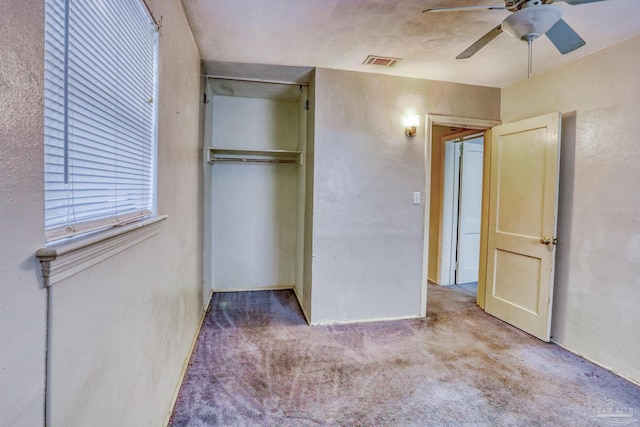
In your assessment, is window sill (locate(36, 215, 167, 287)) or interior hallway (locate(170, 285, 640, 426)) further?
interior hallway (locate(170, 285, 640, 426))

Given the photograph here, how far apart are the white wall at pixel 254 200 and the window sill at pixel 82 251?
2788 millimetres

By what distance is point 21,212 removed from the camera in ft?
2.11

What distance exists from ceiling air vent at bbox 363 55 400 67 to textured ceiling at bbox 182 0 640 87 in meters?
0.06

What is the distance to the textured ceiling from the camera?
1.99m

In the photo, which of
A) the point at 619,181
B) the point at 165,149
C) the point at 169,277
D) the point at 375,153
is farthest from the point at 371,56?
the point at 169,277

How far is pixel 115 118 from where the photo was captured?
1.12m

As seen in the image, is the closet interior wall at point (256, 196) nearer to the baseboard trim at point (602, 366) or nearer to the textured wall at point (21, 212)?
the baseboard trim at point (602, 366)

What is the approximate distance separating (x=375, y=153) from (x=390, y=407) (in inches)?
83.2

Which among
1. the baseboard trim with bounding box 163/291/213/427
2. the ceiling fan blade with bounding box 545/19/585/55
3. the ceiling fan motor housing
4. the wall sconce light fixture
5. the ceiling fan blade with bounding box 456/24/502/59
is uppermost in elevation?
the ceiling fan blade with bounding box 456/24/502/59

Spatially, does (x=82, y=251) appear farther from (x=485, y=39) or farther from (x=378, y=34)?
(x=378, y=34)

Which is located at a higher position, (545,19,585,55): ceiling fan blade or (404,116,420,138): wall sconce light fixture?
(545,19,585,55): ceiling fan blade

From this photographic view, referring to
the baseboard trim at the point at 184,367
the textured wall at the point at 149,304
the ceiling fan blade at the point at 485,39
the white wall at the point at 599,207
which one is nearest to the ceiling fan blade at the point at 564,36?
the ceiling fan blade at the point at 485,39

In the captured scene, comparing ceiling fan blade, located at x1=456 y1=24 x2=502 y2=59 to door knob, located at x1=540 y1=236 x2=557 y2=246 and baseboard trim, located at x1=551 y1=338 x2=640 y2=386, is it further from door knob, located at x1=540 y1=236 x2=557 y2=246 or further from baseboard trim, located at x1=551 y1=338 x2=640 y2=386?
baseboard trim, located at x1=551 y1=338 x2=640 y2=386
